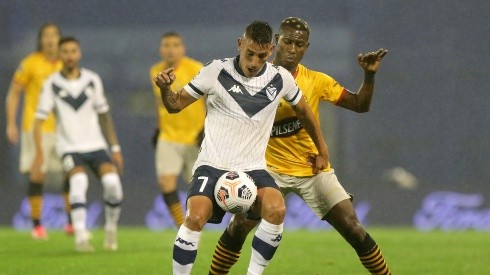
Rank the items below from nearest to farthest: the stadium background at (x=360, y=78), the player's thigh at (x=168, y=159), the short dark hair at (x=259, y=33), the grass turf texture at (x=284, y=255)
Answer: the short dark hair at (x=259, y=33), the grass turf texture at (x=284, y=255), the player's thigh at (x=168, y=159), the stadium background at (x=360, y=78)

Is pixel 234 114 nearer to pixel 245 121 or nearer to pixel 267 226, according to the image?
pixel 245 121

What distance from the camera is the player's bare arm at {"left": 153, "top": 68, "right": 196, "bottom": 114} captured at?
803 centimetres

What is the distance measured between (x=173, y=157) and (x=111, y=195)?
1.56 m

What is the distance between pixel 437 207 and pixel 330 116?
10.7 ft

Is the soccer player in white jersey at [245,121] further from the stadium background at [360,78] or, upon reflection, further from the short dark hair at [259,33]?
A: the stadium background at [360,78]

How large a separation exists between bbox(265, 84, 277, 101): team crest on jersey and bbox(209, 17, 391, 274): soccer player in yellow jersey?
1.97 feet

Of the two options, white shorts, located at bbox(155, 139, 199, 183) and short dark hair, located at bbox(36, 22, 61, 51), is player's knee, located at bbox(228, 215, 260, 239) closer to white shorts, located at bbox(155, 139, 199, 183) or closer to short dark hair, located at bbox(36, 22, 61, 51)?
white shorts, located at bbox(155, 139, 199, 183)

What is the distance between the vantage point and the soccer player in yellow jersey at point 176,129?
1430 centimetres

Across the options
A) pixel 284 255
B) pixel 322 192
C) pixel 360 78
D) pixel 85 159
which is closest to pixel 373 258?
pixel 322 192

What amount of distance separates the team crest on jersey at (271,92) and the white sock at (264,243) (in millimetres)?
830

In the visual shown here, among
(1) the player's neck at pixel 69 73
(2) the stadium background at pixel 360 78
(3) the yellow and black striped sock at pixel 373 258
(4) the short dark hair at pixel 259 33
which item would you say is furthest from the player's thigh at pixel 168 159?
(4) the short dark hair at pixel 259 33

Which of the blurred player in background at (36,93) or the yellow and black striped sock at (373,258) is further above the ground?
the yellow and black striped sock at (373,258)

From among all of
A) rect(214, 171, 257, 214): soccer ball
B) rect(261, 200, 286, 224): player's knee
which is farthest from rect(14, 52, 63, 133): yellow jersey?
rect(261, 200, 286, 224): player's knee

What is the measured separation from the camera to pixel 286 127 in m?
9.11
